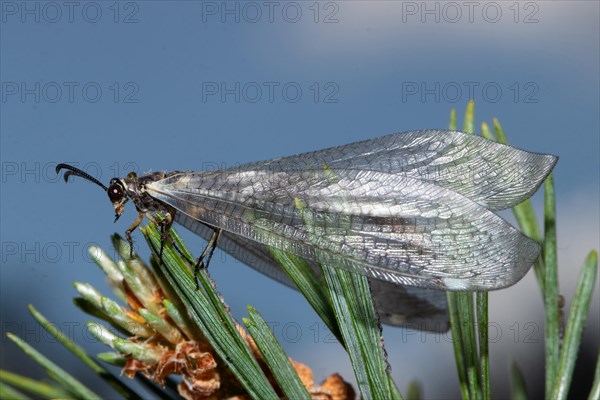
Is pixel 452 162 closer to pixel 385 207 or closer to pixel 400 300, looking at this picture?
pixel 385 207

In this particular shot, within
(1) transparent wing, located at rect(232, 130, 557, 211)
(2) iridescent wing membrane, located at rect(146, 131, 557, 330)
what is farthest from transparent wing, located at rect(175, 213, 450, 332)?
(1) transparent wing, located at rect(232, 130, 557, 211)

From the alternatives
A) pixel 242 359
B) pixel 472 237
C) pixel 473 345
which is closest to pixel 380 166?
pixel 472 237

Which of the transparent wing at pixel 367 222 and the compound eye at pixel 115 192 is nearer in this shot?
the transparent wing at pixel 367 222

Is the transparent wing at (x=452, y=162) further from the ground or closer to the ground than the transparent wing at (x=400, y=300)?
further from the ground

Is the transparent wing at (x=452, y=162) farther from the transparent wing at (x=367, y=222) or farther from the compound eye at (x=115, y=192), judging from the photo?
the compound eye at (x=115, y=192)

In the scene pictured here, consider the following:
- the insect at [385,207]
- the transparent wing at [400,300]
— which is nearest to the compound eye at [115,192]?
the insect at [385,207]

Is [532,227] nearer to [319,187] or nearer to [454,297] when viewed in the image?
[454,297]
